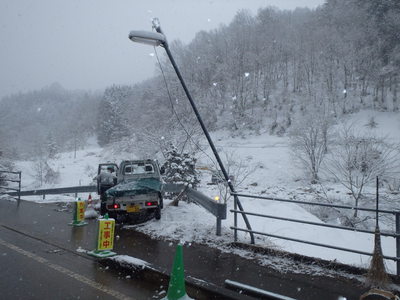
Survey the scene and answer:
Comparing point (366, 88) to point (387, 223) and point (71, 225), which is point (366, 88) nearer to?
point (387, 223)

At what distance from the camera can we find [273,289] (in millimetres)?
4977

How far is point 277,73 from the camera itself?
203ft

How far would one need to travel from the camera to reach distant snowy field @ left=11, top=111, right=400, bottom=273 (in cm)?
877

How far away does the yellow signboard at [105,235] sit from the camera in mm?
6660

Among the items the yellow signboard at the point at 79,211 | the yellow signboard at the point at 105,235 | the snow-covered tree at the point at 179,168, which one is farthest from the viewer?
the snow-covered tree at the point at 179,168

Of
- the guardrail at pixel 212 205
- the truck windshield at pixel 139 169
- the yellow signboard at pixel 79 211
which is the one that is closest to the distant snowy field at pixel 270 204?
the guardrail at pixel 212 205

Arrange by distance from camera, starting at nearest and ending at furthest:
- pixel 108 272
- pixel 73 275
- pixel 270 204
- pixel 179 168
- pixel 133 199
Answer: pixel 73 275 → pixel 108 272 → pixel 133 199 → pixel 179 168 → pixel 270 204

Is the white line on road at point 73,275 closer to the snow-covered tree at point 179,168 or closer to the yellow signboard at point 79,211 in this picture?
the yellow signboard at point 79,211

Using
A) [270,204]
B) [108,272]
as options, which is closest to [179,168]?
[270,204]

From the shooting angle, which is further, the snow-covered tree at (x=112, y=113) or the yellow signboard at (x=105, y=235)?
the snow-covered tree at (x=112, y=113)

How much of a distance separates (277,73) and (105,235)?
60.3 metres

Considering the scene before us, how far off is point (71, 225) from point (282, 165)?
28.5 meters

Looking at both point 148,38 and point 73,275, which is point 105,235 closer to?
point 73,275

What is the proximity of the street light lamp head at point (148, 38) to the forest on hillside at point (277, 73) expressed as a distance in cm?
1853
